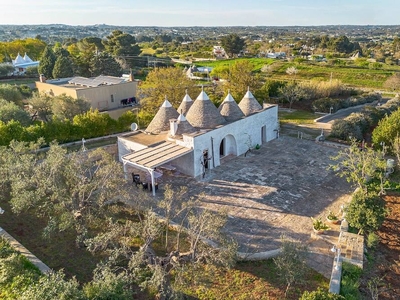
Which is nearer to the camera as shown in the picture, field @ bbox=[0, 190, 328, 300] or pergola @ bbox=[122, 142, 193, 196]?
field @ bbox=[0, 190, 328, 300]

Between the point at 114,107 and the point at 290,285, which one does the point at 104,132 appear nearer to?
the point at 114,107

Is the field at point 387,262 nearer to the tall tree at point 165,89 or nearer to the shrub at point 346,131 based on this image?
the shrub at point 346,131

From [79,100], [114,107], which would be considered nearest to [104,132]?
[79,100]

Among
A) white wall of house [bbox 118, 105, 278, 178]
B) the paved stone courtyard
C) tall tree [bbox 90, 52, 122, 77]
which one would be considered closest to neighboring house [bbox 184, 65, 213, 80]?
tall tree [bbox 90, 52, 122, 77]

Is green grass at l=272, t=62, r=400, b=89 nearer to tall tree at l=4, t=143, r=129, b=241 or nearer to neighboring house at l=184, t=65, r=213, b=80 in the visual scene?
neighboring house at l=184, t=65, r=213, b=80

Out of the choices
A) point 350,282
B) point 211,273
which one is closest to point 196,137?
point 211,273

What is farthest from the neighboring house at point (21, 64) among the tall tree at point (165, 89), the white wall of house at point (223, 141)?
the white wall of house at point (223, 141)
